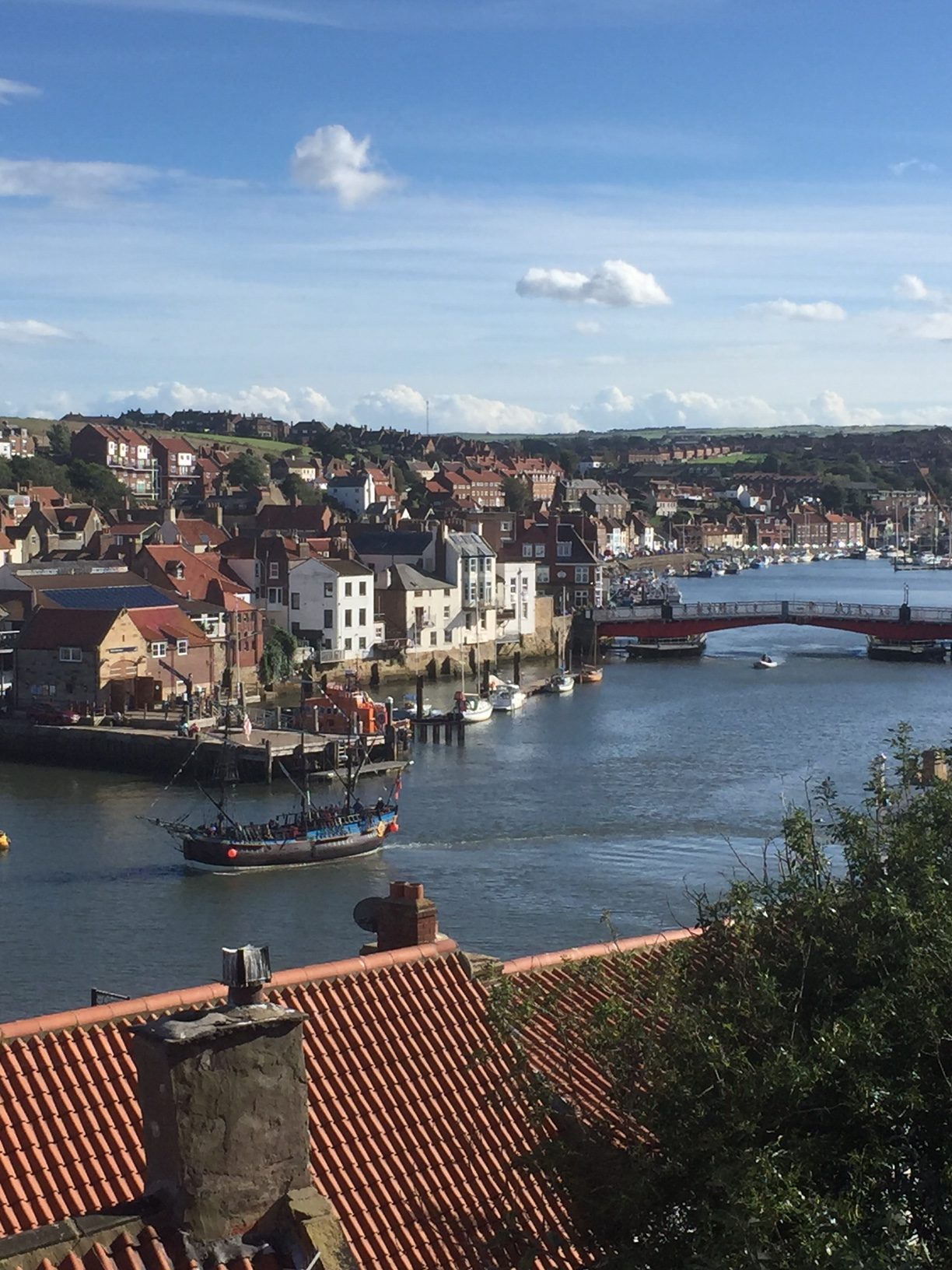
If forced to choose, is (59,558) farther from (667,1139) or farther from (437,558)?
(667,1139)

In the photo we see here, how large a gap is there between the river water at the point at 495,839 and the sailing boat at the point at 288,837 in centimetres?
36

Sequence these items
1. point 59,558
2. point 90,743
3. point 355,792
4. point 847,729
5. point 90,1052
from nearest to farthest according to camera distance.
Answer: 1. point 90,1052
2. point 355,792
3. point 90,743
4. point 847,729
5. point 59,558

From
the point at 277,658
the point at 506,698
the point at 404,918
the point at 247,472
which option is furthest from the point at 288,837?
the point at 247,472

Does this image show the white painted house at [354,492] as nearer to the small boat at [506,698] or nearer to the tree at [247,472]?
the tree at [247,472]

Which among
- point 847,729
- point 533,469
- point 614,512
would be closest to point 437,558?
point 847,729

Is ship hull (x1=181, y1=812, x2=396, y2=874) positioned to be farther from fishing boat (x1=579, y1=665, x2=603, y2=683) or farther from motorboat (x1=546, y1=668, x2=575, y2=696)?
fishing boat (x1=579, y1=665, x2=603, y2=683)

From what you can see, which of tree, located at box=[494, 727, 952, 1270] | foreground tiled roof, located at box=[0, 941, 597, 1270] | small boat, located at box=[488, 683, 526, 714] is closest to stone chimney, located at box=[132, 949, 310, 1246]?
foreground tiled roof, located at box=[0, 941, 597, 1270]

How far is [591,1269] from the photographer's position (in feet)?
22.7

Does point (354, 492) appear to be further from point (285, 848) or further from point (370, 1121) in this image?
point (370, 1121)

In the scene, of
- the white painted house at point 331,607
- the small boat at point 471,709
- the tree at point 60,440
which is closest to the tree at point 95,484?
the tree at point 60,440

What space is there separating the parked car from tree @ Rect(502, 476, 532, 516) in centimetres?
9395

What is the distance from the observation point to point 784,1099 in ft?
20.9

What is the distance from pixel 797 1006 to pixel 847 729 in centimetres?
4082

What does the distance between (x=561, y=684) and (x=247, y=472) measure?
220 ft
